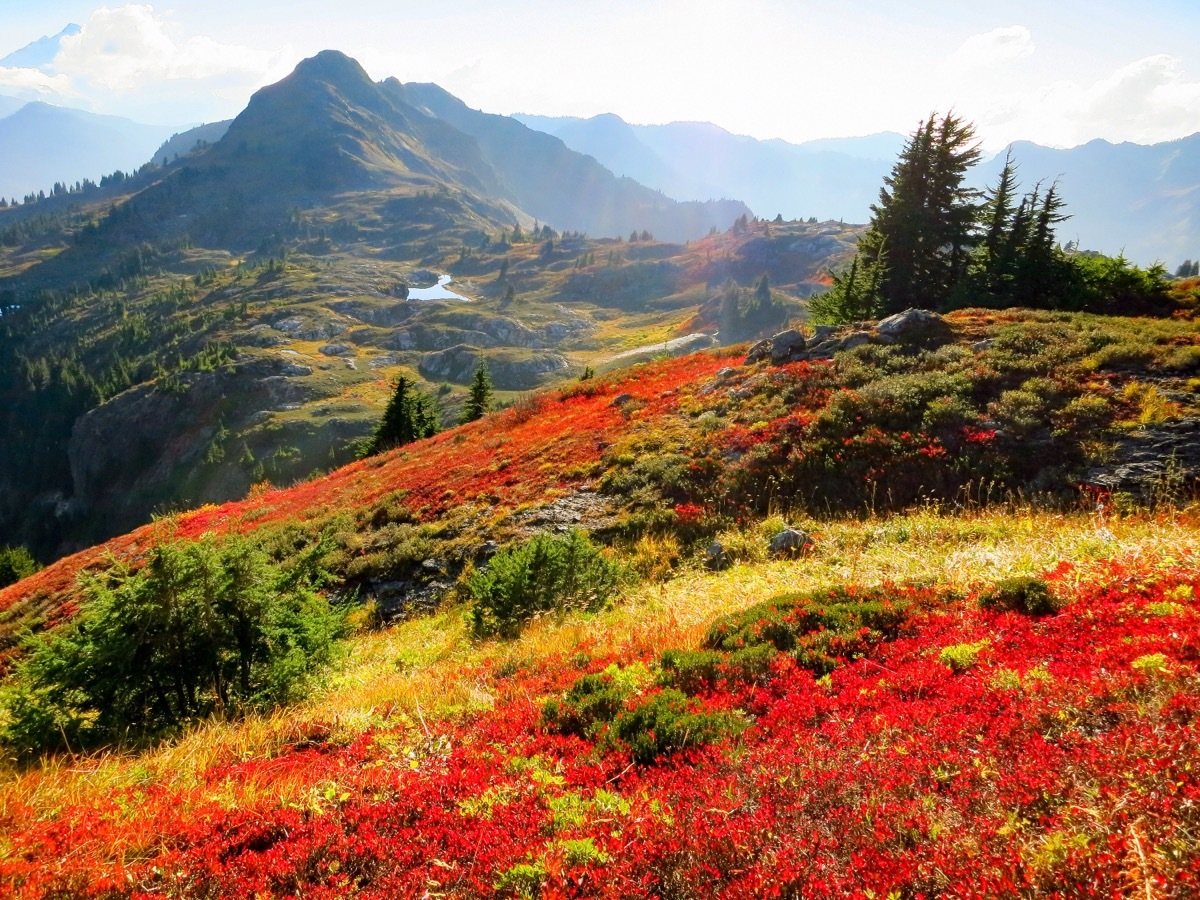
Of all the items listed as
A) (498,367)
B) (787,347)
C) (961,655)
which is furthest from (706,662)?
(498,367)

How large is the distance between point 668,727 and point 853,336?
22.5 metres

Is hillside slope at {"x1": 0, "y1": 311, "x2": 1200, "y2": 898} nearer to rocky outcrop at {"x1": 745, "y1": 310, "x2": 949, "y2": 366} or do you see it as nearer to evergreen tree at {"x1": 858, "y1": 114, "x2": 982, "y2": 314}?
rocky outcrop at {"x1": 745, "y1": 310, "x2": 949, "y2": 366}

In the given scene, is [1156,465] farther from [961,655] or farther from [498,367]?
[498,367]

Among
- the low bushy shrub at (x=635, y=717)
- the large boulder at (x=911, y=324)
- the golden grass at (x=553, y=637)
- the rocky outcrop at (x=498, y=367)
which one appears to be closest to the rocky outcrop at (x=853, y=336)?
the large boulder at (x=911, y=324)

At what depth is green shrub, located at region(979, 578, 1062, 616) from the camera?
670cm

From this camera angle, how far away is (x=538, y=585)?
11594mm

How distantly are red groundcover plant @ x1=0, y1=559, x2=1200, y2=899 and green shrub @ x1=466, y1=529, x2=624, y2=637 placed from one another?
16.7 feet

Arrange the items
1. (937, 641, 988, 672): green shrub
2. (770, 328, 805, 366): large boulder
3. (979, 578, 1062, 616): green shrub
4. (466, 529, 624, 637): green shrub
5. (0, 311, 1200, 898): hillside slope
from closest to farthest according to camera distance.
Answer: (0, 311, 1200, 898): hillside slope
(937, 641, 988, 672): green shrub
(979, 578, 1062, 616): green shrub
(466, 529, 624, 637): green shrub
(770, 328, 805, 366): large boulder

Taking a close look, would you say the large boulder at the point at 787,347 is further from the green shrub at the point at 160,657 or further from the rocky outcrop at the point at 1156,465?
the green shrub at the point at 160,657

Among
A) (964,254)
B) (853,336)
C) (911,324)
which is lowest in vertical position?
(853,336)

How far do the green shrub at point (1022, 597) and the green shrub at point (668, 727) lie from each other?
12.8 ft

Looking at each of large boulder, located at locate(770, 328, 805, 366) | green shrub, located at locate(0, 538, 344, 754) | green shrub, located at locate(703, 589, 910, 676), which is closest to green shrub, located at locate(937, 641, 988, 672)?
green shrub, located at locate(703, 589, 910, 676)

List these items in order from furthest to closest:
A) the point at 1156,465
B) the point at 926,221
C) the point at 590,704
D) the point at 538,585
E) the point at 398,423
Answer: the point at 398,423 < the point at 926,221 < the point at 1156,465 < the point at 538,585 < the point at 590,704

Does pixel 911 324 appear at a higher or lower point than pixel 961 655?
higher
